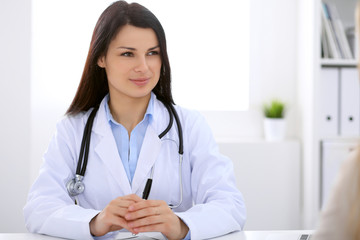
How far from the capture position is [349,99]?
2562 millimetres

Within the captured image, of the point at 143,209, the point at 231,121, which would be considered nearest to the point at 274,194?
the point at 231,121

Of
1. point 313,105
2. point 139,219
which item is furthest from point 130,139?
point 313,105

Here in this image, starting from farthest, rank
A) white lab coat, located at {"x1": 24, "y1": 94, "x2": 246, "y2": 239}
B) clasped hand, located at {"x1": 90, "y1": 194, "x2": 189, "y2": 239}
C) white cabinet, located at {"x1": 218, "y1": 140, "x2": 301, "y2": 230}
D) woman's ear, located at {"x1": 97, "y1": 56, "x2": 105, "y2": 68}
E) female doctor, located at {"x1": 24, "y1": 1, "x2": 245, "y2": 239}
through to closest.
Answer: white cabinet, located at {"x1": 218, "y1": 140, "x2": 301, "y2": 230} → woman's ear, located at {"x1": 97, "y1": 56, "x2": 105, "y2": 68} → female doctor, located at {"x1": 24, "y1": 1, "x2": 245, "y2": 239} → white lab coat, located at {"x1": 24, "y1": 94, "x2": 246, "y2": 239} → clasped hand, located at {"x1": 90, "y1": 194, "x2": 189, "y2": 239}

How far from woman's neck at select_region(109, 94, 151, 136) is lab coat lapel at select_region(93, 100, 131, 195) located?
0.08 m

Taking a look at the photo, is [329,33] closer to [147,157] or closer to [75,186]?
[147,157]

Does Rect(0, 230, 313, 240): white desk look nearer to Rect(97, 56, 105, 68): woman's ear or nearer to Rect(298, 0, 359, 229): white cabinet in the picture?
Rect(97, 56, 105, 68): woman's ear

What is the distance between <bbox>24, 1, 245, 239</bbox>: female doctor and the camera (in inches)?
57.0

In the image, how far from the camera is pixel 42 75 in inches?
108

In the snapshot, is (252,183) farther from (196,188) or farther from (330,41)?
(196,188)

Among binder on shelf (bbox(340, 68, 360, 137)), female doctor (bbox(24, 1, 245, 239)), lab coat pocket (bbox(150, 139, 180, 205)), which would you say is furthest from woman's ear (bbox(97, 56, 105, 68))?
binder on shelf (bbox(340, 68, 360, 137))

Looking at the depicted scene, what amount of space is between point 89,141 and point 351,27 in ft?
6.14

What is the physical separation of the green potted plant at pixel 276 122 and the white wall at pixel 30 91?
148 mm

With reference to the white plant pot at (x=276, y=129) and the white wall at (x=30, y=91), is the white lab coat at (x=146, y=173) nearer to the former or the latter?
the white wall at (x=30, y=91)

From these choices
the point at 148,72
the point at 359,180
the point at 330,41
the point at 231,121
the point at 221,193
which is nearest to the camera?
the point at 359,180
